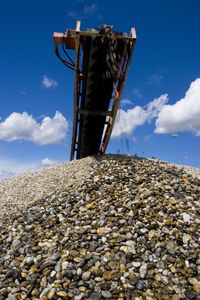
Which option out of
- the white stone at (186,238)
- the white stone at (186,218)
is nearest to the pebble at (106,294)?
the white stone at (186,238)

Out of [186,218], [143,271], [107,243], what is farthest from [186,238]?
[107,243]

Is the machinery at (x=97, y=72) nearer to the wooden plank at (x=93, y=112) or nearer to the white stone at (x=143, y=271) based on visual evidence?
the wooden plank at (x=93, y=112)

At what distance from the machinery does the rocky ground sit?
13.3ft

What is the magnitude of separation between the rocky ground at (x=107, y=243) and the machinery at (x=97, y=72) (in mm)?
4043

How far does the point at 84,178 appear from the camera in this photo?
7.21 meters

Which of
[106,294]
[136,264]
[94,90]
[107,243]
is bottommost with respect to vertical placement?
[106,294]

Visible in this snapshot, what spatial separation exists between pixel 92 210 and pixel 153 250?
1799 mm

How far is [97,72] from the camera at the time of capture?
848cm

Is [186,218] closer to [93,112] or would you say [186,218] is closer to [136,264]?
[136,264]

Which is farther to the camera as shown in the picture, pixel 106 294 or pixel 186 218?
pixel 186 218

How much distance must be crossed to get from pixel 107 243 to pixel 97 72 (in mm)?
6476

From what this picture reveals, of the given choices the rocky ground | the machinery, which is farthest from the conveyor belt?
the rocky ground

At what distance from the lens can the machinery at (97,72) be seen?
761cm

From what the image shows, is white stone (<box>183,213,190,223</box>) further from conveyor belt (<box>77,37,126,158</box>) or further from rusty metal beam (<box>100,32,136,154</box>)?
conveyor belt (<box>77,37,126,158</box>)
